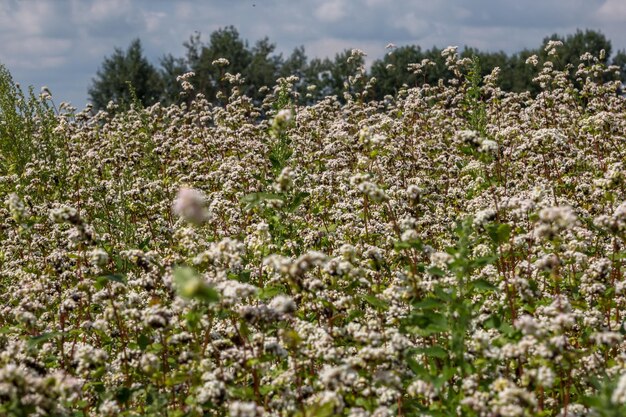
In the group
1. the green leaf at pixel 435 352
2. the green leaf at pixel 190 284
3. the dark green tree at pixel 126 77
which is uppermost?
the dark green tree at pixel 126 77

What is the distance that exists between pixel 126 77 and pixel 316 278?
2901 inches

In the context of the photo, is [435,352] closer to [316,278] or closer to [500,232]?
[500,232]

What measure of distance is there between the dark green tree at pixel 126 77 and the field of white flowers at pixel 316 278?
63639mm

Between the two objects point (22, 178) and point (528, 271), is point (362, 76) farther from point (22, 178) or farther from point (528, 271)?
point (528, 271)

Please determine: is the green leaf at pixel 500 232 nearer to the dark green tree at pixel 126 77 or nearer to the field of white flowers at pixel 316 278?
the field of white flowers at pixel 316 278

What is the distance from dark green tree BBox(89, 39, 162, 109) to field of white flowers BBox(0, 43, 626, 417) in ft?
209

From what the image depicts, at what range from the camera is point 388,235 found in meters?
7.66

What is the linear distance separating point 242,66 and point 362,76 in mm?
67596

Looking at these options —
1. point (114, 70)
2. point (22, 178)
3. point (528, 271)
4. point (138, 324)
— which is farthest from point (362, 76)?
point (114, 70)

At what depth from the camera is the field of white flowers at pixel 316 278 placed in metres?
4.38

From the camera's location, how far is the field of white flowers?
438 cm

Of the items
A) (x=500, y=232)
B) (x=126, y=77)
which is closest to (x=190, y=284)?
(x=500, y=232)

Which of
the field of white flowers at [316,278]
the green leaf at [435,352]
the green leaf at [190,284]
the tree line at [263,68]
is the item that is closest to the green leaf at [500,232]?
the field of white flowers at [316,278]

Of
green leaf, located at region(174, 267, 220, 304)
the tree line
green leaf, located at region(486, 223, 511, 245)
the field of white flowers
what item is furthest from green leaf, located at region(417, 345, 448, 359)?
the tree line
